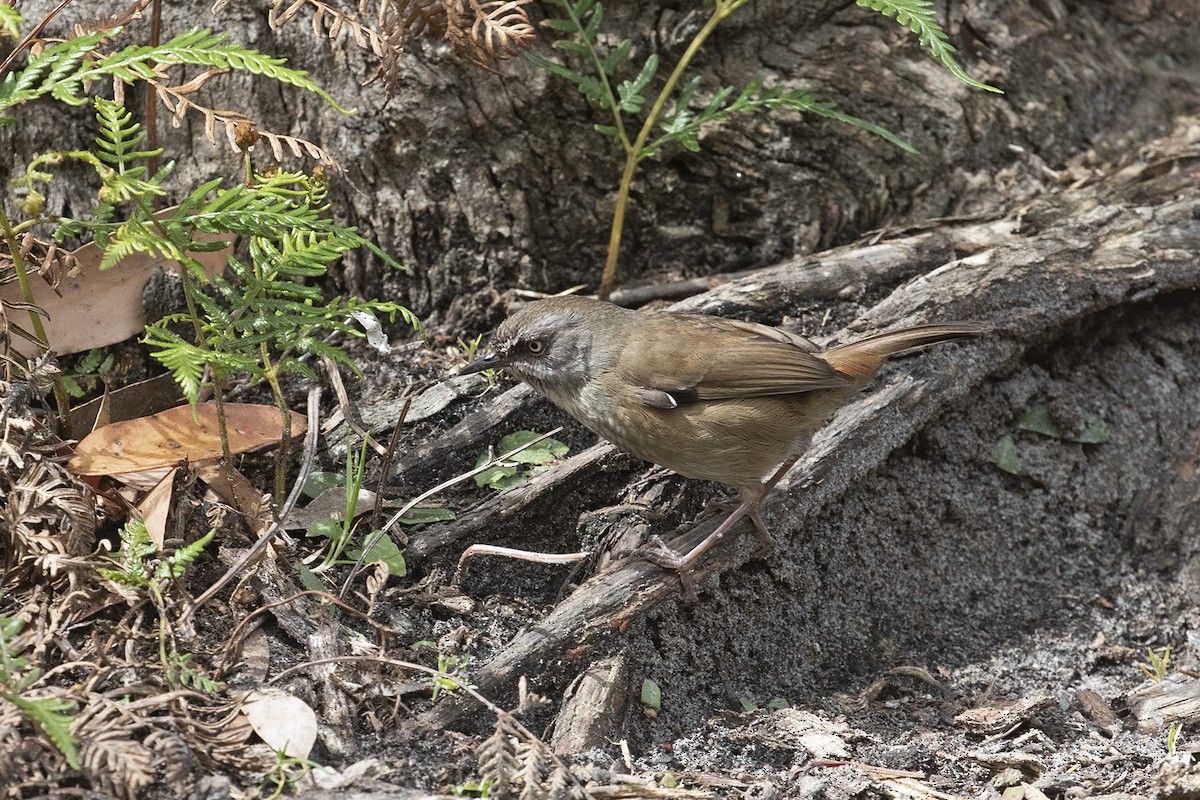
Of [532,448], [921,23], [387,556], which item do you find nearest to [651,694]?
[387,556]

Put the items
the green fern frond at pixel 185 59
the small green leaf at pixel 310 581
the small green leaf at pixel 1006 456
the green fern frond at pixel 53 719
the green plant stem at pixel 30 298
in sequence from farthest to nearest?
the small green leaf at pixel 1006 456 < the small green leaf at pixel 310 581 < the green plant stem at pixel 30 298 < the green fern frond at pixel 185 59 < the green fern frond at pixel 53 719

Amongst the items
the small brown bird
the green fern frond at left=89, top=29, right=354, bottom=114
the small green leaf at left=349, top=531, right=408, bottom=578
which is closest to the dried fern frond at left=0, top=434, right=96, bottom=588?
the small green leaf at left=349, top=531, right=408, bottom=578

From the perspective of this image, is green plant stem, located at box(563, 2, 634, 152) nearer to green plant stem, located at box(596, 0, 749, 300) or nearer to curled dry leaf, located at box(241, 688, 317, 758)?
green plant stem, located at box(596, 0, 749, 300)

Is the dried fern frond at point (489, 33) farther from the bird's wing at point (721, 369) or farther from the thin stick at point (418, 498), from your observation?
the thin stick at point (418, 498)

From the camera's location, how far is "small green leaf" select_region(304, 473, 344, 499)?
3.88m

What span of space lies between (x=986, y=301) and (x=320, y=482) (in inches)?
110

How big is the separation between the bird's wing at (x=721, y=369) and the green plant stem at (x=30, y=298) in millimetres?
1903

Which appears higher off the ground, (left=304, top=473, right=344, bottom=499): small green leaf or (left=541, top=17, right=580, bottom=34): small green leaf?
(left=541, top=17, right=580, bottom=34): small green leaf

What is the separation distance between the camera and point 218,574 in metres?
3.45

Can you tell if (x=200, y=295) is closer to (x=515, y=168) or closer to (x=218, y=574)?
(x=218, y=574)

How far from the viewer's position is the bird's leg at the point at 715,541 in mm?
3703

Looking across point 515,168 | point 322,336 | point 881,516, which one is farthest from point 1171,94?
point 322,336

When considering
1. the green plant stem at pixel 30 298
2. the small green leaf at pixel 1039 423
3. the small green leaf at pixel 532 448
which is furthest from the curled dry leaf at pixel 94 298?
the small green leaf at pixel 1039 423

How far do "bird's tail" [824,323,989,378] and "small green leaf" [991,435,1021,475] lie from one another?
1.98 ft
